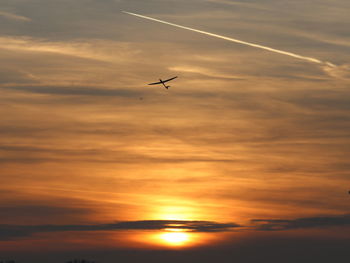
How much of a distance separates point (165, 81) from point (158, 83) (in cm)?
728

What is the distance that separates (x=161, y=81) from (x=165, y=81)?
14.9 feet

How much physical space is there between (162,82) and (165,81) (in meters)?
4.05

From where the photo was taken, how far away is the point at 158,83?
194625 millimetres

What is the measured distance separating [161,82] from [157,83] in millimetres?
3680

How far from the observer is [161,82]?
19412 centimetres

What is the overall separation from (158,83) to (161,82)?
9.36ft

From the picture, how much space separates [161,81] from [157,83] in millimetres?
4215

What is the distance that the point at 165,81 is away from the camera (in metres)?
198

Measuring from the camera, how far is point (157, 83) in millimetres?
193625

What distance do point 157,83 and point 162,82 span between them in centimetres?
471

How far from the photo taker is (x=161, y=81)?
195 metres
